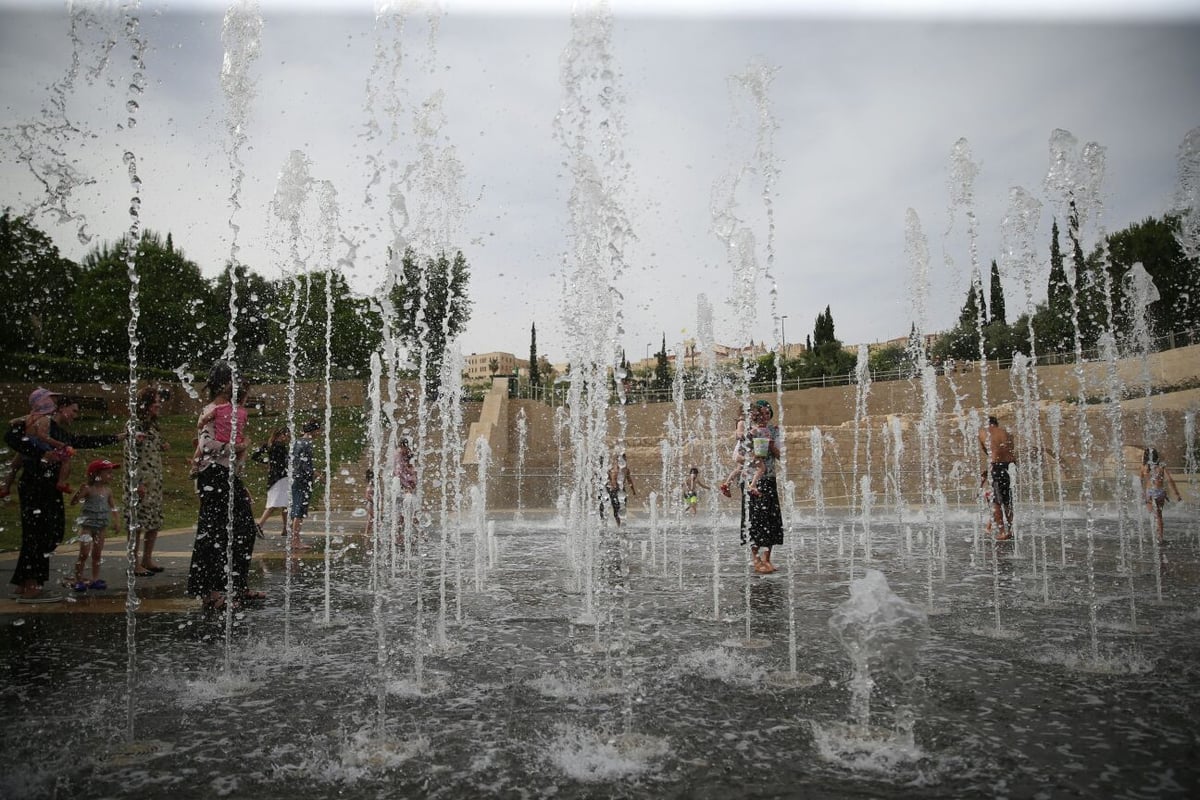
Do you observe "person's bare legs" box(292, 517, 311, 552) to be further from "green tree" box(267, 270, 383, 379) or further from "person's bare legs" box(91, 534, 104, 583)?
"green tree" box(267, 270, 383, 379)

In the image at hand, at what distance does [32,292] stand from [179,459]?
1815 centimetres

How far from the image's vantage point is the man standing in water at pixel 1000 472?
8375 millimetres

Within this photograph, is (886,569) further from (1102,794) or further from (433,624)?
(1102,794)

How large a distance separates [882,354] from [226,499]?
6512 centimetres

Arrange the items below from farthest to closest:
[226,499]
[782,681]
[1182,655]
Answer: [226,499] → [1182,655] → [782,681]

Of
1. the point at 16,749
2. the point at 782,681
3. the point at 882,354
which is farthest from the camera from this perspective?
the point at 882,354

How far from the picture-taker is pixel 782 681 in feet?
11.1

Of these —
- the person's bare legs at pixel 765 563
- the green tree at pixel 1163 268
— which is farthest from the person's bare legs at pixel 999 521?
the green tree at pixel 1163 268

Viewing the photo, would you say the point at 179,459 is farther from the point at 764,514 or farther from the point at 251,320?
the point at 251,320

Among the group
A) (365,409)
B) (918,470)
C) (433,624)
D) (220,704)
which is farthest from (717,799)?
(365,409)

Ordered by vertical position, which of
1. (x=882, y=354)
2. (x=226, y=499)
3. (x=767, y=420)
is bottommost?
(x=226, y=499)

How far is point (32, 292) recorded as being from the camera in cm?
3225

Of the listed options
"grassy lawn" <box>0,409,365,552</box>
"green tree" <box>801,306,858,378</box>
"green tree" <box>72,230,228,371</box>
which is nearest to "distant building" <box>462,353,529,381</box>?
"green tree" <box>801,306,858,378</box>

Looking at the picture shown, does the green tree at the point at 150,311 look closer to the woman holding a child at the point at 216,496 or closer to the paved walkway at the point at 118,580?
the paved walkway at the point at 118,580
